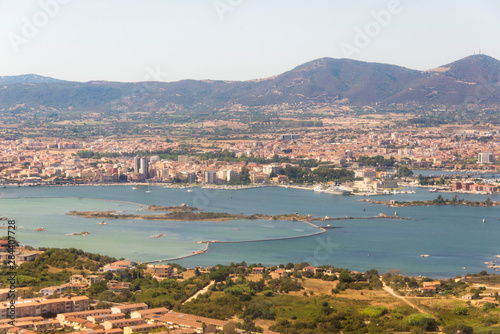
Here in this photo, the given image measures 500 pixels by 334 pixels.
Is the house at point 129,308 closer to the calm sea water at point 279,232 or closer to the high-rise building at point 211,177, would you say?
the calm sea water at point 279,232

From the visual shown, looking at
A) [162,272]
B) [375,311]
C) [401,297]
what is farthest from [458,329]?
[162,272]

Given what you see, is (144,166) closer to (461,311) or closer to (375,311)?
(375,311)

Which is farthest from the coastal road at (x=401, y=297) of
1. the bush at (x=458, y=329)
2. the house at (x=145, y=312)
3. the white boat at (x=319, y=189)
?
the white boat at (x=319, y=189)

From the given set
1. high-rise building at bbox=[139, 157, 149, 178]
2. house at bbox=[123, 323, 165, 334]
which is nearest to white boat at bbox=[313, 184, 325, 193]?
high-rise building at bbox=[139, 157, 149, 178]

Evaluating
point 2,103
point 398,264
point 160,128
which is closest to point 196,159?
point 160,128

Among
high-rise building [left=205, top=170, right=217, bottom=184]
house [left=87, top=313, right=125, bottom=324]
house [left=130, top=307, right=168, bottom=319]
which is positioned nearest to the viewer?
house [left=87, top=313, right=125, bottom=324]

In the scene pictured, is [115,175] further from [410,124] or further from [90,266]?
[410,124]

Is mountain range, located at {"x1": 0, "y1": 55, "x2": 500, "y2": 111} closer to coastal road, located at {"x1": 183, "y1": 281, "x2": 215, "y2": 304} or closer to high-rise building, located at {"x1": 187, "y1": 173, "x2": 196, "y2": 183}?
high-rise building, located at {"x1": 187, "y1": 173, "x2": 196, "y2": 183}
